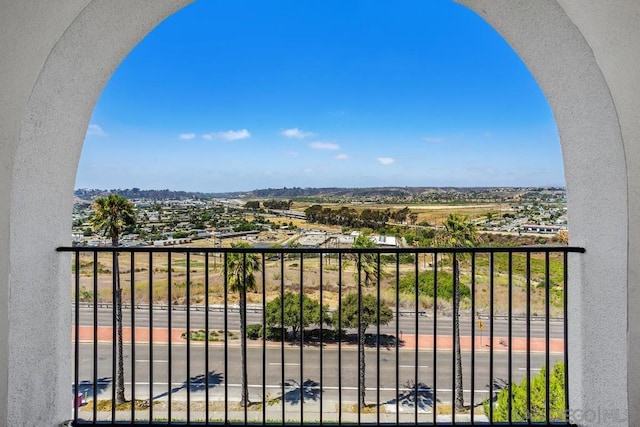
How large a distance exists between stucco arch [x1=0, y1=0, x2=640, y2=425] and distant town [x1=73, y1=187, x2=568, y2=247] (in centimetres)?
32

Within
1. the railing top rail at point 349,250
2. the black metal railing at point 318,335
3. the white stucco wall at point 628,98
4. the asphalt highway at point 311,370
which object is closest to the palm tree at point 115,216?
the black metal railing at point 318,335

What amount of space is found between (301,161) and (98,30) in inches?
582

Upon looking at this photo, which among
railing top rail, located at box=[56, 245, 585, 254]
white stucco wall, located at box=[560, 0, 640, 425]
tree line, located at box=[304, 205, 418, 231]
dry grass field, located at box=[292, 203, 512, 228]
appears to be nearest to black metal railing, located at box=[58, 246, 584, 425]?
railing top rail, located at box=[56, 245, 585, 254]

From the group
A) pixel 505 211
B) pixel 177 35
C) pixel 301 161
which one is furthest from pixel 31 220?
pixel 177 35

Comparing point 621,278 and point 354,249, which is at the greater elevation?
point 354,249

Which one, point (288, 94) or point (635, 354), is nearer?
point (635, 354)

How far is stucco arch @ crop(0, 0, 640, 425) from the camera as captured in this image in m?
1.55

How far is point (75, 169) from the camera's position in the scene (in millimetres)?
1870

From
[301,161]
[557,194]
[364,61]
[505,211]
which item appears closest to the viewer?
[557,194]

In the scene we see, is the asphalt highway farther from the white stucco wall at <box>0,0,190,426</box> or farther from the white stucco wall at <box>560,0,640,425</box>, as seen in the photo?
the white stucco wall at <box>560,0,640,425</box>

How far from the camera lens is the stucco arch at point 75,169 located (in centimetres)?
155

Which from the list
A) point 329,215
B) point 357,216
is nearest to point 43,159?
point 329,215

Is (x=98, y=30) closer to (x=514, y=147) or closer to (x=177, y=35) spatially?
(x=514, y=147)

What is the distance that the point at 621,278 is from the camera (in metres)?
1.58
